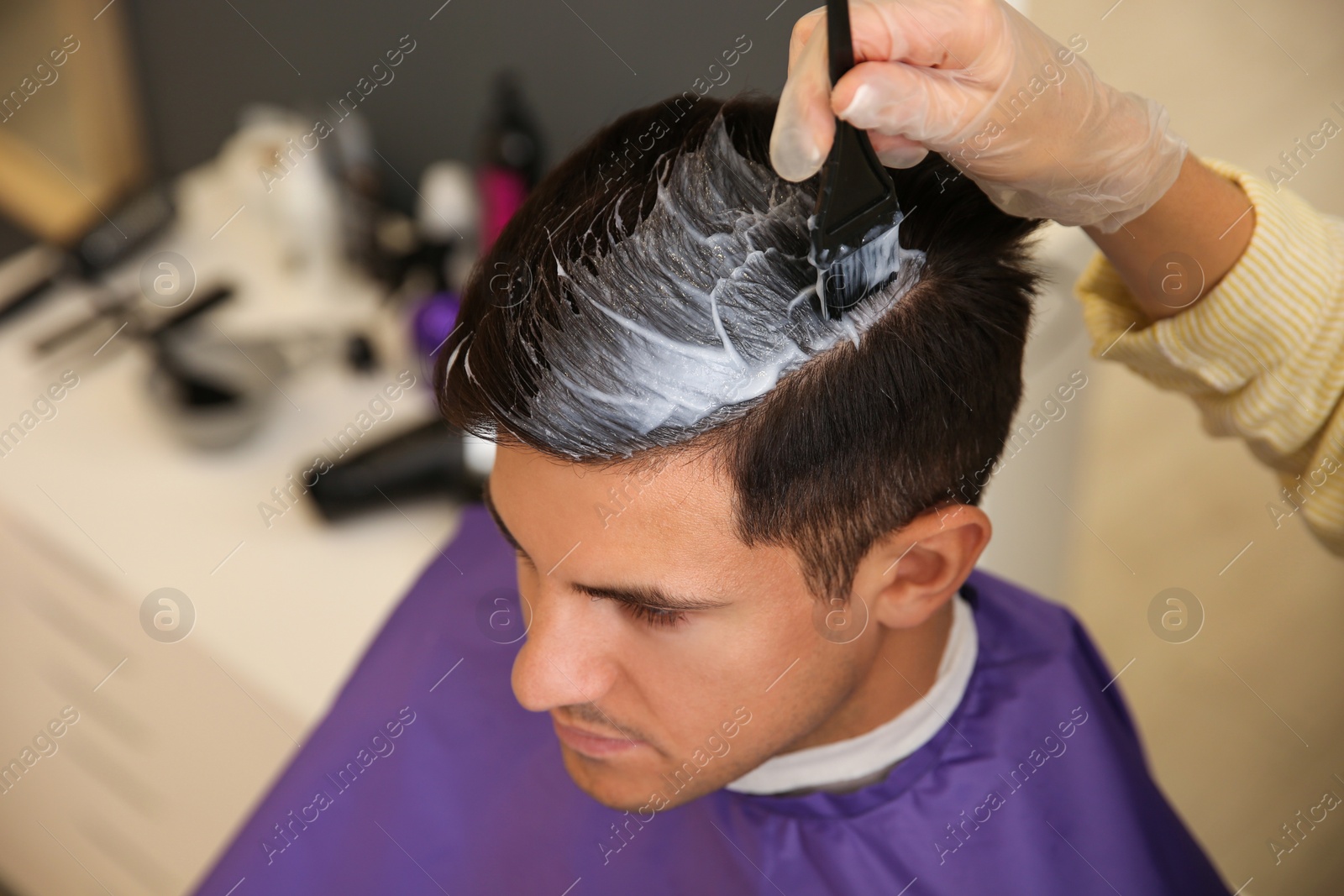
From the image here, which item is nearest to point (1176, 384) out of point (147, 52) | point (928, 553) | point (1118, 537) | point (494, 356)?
point (928, 553)

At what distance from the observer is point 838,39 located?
87cm

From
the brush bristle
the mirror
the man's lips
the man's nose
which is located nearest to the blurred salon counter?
the mirror

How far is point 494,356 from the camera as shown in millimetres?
1112

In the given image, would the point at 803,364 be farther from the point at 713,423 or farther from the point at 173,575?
the point at 173,575

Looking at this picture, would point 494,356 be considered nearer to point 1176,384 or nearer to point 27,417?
point 1176,384

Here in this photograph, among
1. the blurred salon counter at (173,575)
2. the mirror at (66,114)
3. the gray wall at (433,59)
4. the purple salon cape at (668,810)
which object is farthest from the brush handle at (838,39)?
the mirror at (66,114)

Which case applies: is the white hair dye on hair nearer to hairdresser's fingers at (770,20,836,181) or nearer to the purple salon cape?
hairdresser's fingers at (770,20,836,181)

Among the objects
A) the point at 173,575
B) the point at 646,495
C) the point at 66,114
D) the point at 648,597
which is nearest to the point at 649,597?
the point at 648,597

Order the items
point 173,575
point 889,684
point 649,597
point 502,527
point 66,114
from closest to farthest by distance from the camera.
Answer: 1. point 649,597
2. point 502,527
3. point 889,684
4. point 173,575
5. point 66,114

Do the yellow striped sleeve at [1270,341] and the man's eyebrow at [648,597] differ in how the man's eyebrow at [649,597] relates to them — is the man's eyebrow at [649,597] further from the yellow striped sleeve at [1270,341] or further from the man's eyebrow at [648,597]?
the yellow striped sleeve at [1270,341]

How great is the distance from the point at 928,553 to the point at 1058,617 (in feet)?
1.61

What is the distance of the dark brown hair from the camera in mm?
1076

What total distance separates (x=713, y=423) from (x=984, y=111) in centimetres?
38

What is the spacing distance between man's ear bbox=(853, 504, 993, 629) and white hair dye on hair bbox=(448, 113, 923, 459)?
0.24 m
